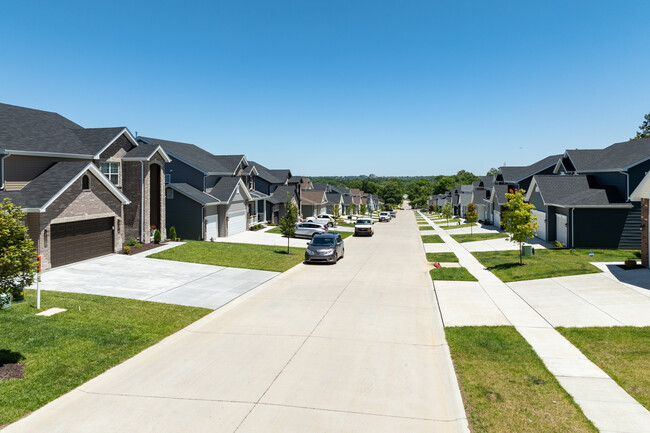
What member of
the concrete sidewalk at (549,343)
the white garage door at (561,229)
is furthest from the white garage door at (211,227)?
the white garage door at (561,229)

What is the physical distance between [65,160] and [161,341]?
16.0 metres

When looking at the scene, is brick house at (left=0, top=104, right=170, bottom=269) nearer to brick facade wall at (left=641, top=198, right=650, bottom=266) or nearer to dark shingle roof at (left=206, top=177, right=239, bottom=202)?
dark shingle roof at (left=206, top=177, right=239, bottom=202)

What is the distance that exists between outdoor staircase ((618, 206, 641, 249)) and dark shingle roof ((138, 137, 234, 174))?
31.3 m

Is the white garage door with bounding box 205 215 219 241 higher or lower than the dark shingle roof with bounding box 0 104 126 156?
lower

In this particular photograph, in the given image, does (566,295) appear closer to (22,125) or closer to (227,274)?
(227,274)

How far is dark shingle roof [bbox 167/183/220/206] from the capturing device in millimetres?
30711

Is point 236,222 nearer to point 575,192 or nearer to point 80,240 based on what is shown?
point 80,240

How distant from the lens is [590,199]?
25719 mm

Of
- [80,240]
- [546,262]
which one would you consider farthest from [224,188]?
[546,262]

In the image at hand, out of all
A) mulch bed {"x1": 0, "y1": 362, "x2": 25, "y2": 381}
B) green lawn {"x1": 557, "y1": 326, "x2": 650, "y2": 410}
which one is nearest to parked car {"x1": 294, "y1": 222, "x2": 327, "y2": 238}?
green lawn {"x1": 557, "y1": 326, "x2": 650, "y2": 410}

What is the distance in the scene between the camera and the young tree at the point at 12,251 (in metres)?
7.77

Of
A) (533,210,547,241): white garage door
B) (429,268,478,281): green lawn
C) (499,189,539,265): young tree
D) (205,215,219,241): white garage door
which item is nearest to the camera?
(429,268,478,281): green lawn

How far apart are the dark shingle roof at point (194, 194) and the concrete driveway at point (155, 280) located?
9734mm

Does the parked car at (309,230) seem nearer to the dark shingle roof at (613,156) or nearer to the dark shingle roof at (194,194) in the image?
the dark shingle roof at (194,194)
